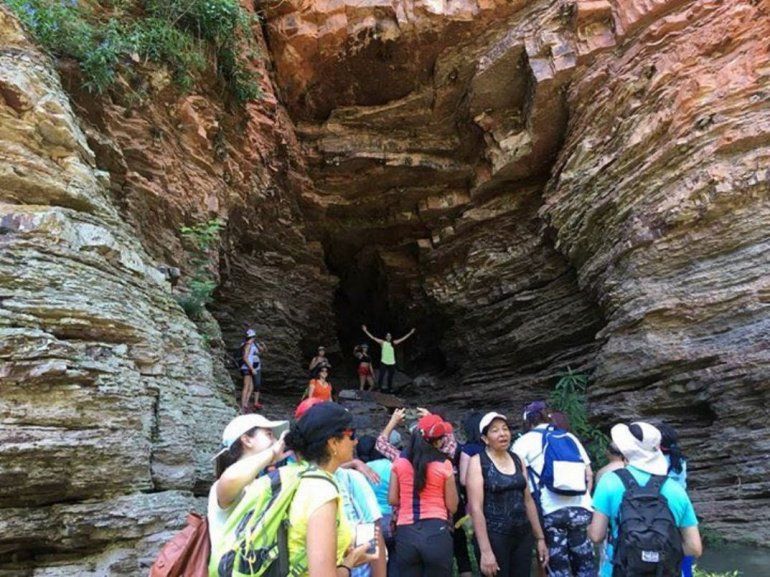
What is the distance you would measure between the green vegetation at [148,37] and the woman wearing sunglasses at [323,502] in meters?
7.07

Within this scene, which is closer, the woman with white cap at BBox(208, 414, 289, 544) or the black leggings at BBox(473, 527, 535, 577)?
the woman with white cap at BBox(208, 414, 289, 544)

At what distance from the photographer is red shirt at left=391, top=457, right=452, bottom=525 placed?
377 cm

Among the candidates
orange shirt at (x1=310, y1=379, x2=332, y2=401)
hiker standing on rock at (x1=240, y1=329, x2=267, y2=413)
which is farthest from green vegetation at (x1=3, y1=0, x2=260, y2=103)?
orange shirt at (x1=310, y1=379, x2=332, y2=401)

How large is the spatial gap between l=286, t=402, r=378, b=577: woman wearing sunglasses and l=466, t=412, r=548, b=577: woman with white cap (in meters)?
1.81

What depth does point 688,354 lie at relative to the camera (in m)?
7.68

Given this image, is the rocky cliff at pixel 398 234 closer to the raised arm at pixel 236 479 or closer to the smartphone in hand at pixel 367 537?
the raised arm at pixel 236 479

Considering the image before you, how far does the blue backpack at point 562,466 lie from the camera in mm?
3941

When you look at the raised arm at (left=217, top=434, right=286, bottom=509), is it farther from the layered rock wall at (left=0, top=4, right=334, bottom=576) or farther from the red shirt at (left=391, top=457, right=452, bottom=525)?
the layered rock wall at (left=0, top=4, right=334, bottom=576)

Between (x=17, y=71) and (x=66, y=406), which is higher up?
(x=17, y=71)

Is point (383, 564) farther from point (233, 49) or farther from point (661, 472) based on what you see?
point (233, 49)

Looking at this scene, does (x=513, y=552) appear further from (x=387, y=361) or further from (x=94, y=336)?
(x=387, y=361)

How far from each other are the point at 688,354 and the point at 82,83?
921 cm

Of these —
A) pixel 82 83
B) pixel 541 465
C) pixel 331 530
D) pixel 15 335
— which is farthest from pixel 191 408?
pixel 82 83

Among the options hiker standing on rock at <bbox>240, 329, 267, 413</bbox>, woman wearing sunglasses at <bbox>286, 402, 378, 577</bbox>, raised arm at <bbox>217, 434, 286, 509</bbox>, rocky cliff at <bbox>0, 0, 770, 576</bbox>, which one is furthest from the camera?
hiker standing on rock at <bbox>240, 329, 267, 413</bbox>
